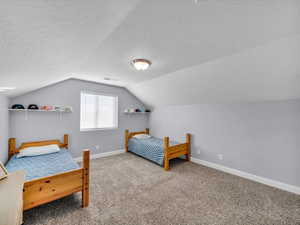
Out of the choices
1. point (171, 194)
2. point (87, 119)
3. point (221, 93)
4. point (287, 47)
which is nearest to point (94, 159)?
point (87, 119)

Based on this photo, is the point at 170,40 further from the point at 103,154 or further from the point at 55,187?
the point at 103,154

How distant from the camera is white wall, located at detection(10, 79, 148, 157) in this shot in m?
2.91

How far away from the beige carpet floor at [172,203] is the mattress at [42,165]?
481mm

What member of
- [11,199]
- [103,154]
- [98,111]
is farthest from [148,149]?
[11,199]

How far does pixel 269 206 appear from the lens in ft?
6.33

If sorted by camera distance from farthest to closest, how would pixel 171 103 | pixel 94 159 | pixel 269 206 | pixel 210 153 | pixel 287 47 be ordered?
1. pixel 171 103
2. pixel 94 159
3. pixel 210 153
4. pixel 269 206
5. pixel 287 47

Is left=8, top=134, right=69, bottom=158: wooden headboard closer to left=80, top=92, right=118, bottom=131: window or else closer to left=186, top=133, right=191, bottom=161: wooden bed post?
left=80, top=92, right=118, bottom=131: window

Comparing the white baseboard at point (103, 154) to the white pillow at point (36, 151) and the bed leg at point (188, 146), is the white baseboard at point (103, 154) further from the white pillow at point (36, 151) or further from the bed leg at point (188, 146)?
the bed leg at point (188, 146)

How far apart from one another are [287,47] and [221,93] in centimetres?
133

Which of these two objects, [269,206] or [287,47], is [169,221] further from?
[287,47]

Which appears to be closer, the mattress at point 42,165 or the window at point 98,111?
the mattress at point 42,165

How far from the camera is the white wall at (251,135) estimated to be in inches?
91.2

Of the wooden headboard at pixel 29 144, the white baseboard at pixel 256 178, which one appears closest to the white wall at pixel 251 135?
the white baseboard at pixel 256 178

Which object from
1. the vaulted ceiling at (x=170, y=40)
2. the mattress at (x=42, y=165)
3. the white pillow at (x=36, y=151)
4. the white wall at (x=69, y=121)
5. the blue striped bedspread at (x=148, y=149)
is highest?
the vaulted ceiling at (x=170, y=40)
